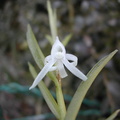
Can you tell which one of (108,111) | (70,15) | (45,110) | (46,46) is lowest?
(45,110)

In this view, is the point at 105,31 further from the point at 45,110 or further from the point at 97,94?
the point at 45,110

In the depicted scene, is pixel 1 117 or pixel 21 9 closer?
pixel 1 117

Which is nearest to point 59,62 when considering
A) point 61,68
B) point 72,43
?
point 61,68

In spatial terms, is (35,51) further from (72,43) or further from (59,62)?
(72,43)

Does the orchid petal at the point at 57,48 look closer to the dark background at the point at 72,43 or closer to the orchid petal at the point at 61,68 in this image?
the orchid petal at the point at 61,68

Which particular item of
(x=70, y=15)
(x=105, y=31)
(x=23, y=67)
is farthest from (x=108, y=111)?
(x=23, y=67)

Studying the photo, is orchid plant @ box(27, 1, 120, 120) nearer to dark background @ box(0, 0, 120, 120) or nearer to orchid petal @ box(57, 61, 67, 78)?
orchid petal @ box(57, 61, 67, 78)

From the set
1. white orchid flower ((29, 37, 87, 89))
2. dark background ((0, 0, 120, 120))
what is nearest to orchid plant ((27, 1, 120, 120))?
white orchid flower ((29, 37, 87, 89))

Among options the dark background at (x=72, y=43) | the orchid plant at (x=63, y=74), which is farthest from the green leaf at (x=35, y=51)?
the dark background at (x=72, y=43)
